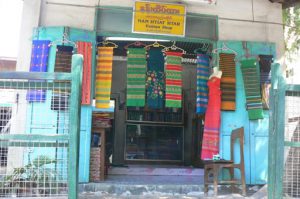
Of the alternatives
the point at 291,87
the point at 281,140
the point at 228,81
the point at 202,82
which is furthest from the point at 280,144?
the point at 202,82

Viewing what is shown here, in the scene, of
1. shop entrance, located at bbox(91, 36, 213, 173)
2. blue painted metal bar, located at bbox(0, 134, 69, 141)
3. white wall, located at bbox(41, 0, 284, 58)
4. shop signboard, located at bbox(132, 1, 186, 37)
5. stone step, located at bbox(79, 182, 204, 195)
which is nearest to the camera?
blue painted metal bar, located at bbox(0, 134, 69, 141)

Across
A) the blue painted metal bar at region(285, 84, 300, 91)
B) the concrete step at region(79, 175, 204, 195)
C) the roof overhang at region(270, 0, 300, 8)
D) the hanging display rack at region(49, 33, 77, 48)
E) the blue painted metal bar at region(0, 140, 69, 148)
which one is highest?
the roof overhang at region(270, 0, 300, 8)

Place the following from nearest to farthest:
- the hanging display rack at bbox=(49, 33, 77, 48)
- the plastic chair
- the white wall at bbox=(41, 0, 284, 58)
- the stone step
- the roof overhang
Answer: the plastic chair < the stone step < the hanging display rack at bbox=(49, 33, 77, 48) < the white wall at bbox=(41, 0, 284, 58) < the roof overhang

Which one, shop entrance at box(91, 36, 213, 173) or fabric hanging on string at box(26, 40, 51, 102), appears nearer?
fabric hanging on string at box(26, 40, 51, 102)

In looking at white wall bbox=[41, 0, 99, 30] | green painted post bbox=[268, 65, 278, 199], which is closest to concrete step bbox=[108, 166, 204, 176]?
white wall bbox=[41, 0, 99, 30]

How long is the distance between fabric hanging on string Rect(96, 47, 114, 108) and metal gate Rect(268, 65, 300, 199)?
3.71 meters

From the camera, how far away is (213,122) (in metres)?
6.46

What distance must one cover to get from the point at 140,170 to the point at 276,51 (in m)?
3.72

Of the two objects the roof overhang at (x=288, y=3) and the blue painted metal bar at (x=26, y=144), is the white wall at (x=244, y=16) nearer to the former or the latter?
the roof overhang at (x=288, y=3)

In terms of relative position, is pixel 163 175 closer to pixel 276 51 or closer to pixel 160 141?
pixel 160 141

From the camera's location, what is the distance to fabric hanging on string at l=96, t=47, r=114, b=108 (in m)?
6.38

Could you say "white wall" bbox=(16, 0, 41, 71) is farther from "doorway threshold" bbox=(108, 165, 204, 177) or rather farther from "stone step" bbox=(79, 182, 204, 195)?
"doorway threshold" bbox=(108, 165, 204, 177)

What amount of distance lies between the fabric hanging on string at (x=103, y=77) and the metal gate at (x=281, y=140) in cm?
371

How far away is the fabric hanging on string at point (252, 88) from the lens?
646cm
